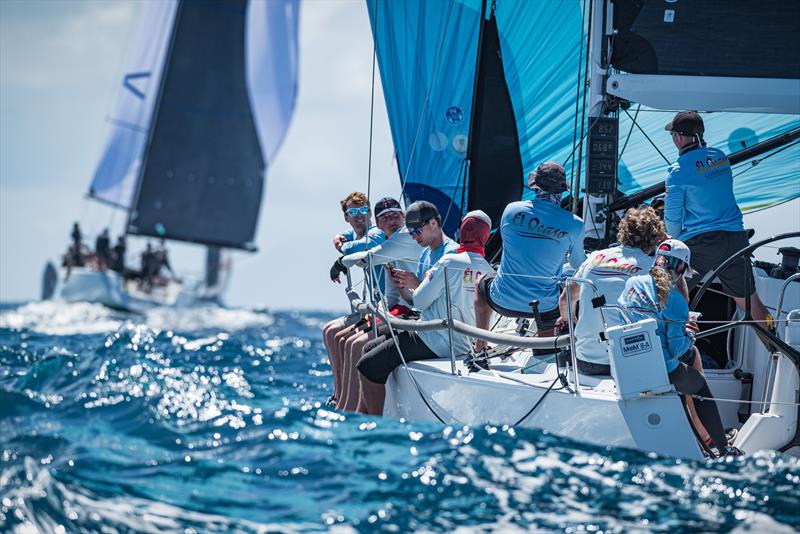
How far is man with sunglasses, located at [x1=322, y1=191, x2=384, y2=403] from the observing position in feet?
18.4

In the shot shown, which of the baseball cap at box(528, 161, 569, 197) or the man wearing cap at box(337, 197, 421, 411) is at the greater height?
the baseball cap at box(528, 161, 569, 197)

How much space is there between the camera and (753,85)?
552 centimetres

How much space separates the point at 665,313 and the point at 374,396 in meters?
1.64

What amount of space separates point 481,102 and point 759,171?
6.76 ft

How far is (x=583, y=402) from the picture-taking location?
3.74m

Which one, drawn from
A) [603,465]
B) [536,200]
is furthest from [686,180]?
[603,465]

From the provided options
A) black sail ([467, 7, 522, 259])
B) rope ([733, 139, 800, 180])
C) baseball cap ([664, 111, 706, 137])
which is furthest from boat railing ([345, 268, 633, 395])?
black sail ([467, 7, 522, 259])

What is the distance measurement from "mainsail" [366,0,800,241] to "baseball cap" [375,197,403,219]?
0.94 m

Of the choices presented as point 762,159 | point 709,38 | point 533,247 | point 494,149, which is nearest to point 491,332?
point 533,247

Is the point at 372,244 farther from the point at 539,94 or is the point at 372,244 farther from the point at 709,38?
the point at 709,38

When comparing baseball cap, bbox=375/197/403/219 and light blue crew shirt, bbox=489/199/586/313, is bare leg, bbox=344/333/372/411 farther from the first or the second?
light blue crew shirt, bbox=489/199/586/313

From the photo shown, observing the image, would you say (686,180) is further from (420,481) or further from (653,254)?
(420,481)

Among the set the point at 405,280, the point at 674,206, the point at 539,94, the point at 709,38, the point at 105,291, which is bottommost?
the point at 105,291

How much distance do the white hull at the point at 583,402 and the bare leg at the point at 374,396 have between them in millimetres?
51
